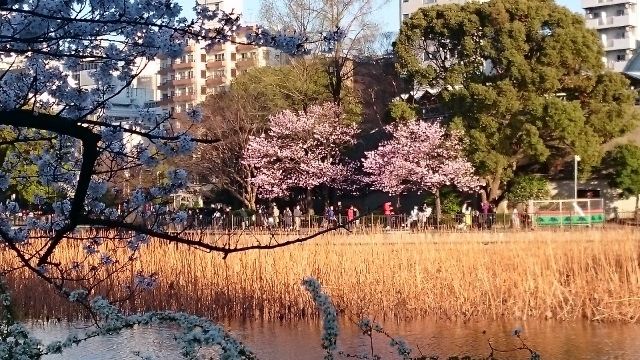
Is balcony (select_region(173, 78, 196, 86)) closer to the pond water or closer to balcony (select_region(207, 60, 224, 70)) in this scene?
balcony (select_region(207, 60, 224, 70))

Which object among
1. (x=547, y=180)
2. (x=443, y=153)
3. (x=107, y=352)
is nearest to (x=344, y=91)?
(x=443, y=153)

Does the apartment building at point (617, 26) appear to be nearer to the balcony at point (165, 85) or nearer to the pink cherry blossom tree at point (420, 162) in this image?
the balcony at point (165, 85)

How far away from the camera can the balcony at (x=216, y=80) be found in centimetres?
4024

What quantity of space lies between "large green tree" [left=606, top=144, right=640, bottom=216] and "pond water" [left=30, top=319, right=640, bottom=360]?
1479cm

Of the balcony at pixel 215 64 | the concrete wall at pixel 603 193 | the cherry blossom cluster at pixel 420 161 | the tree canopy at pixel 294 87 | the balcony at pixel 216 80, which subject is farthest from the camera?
the balcony at pixel 215 64

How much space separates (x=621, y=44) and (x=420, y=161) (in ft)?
84.1

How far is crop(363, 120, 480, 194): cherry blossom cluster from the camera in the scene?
2384 centimetres

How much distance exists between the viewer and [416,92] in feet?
85.5

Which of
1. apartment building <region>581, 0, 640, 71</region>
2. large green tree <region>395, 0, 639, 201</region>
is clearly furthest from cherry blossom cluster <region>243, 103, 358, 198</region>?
apartment building <region>581, 0, 640, 71</region>

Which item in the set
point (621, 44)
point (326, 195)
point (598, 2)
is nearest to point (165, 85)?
point (598, 2)

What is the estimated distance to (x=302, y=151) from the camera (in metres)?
26.8

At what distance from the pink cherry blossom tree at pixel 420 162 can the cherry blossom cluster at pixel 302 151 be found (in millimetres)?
1451

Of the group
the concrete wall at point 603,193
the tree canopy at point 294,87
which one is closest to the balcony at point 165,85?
the tree canopy at point 294,87

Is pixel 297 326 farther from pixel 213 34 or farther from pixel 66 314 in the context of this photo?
pixel 213 34
